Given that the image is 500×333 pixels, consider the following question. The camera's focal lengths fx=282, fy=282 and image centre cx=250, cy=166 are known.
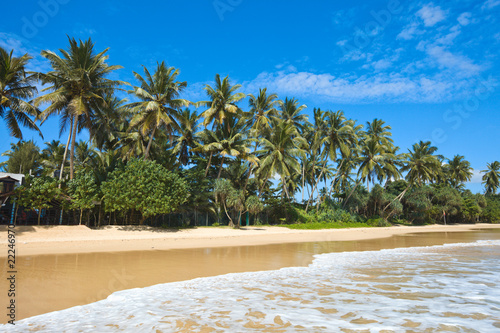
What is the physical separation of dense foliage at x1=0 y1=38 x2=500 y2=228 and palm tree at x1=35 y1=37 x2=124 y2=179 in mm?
71

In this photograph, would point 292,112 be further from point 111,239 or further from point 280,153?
point 111,239

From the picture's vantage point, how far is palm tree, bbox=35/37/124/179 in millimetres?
18531

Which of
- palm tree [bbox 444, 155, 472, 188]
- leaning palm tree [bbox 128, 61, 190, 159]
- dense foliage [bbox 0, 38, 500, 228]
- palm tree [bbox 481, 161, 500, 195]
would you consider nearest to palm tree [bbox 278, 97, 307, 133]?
dense foliage [bbox 0, 38, 500, 228]

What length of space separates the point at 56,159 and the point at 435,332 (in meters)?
35.2

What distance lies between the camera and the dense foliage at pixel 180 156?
17.9 metres

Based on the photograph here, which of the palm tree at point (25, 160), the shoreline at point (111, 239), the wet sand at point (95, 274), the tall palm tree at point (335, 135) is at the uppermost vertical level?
the tall palm tree at point (335, 135)

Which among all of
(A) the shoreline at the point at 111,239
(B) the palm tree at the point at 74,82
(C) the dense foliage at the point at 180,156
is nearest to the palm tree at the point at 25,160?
(C) the dense foliage at the point at 180,156

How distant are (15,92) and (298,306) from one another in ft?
71.1

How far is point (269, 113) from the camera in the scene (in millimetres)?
29938

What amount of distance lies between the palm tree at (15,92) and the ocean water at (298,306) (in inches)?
717

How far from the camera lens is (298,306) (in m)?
4.44

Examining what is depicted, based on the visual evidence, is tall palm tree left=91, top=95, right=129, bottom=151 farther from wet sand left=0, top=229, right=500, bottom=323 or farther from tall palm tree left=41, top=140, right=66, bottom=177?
wet sand left=0, top=229, right=500, bottom=323

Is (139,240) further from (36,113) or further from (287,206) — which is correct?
(287,206)

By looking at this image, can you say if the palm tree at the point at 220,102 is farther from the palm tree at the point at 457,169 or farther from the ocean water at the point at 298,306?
the palm tree at the point at 457,169
